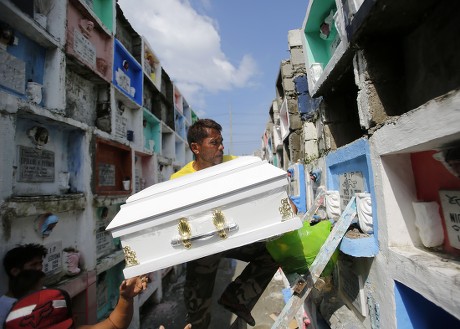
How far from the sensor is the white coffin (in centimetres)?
165

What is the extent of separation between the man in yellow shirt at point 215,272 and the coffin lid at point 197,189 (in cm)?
66

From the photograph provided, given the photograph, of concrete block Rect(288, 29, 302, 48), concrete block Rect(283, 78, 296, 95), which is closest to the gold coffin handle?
concrete block Rect(283, 78, 296, 95)

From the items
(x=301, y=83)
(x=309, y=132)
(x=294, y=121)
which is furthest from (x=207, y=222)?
(x=294, y=121)

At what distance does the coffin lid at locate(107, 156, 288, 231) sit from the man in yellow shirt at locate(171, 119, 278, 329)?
66 centimetres

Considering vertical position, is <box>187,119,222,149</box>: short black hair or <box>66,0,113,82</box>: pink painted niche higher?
<box>66,0,113,82</box>: pink painted niche

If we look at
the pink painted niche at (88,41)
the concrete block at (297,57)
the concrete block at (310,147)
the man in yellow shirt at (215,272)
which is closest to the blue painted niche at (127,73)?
the pink painted niche at (88,41)

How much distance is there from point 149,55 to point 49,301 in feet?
26.7

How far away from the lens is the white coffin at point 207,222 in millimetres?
1653

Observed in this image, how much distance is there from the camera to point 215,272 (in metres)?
2.59

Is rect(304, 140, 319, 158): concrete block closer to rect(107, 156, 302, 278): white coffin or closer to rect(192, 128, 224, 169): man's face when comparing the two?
rect(192, 128, 224, 169): man's face

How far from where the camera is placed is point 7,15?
301 cm

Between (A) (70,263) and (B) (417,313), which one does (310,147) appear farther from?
(A) (70,263)

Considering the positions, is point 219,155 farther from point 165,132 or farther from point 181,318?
point 165,132

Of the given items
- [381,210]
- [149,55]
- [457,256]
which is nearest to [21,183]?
[381,210]
